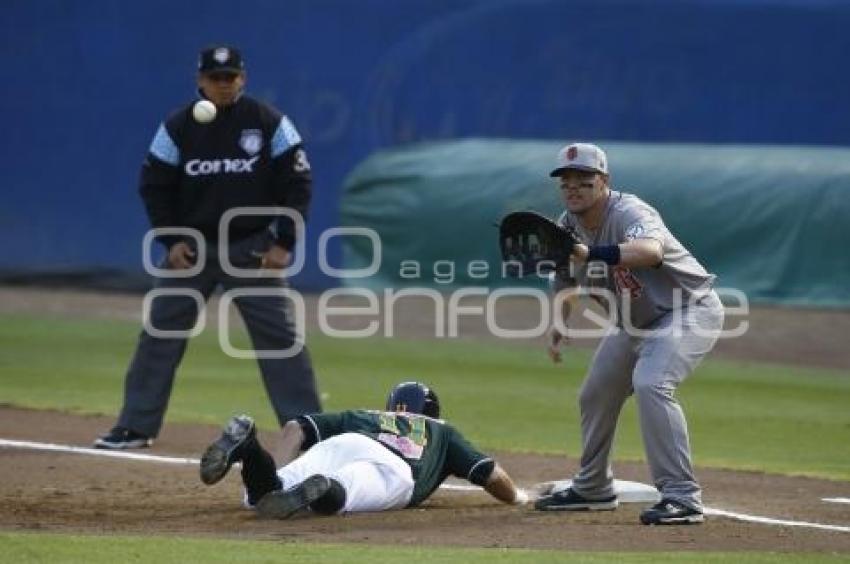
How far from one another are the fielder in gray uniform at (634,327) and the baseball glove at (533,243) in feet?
0.26

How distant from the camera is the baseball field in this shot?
7.41 m

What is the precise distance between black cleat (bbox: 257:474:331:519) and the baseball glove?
124 cm

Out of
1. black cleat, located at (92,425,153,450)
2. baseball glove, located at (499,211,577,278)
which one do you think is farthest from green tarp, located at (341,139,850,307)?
baseball glove, located at (499,211,577,278)

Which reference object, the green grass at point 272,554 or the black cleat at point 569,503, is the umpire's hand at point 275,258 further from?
the green grass at point 272,554

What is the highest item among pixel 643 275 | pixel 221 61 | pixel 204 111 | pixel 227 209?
pixel 221 61

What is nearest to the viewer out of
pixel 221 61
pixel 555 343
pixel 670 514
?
pixel 670 514

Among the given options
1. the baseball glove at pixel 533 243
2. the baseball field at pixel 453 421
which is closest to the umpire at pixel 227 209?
the baseball field at pixel 453 421

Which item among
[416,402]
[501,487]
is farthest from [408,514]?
[416,402]

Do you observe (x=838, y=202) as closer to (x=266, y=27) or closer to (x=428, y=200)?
(x=428, y=200)

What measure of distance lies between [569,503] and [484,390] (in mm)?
5073

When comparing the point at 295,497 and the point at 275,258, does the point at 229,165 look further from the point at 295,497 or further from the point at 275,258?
the point at 295,497

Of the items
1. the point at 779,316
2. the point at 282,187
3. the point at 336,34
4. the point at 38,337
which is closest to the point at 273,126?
the point at 282,187

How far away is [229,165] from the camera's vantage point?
416 inches

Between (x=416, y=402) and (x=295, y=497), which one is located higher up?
(x=416, y=402)
